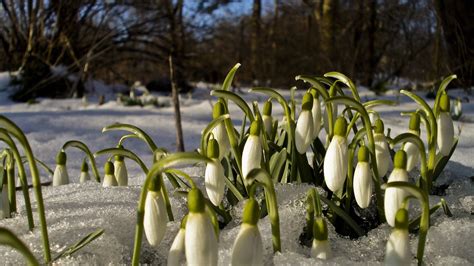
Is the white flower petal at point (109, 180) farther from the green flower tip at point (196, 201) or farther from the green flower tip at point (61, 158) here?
the green flower tip at point (196, 201)

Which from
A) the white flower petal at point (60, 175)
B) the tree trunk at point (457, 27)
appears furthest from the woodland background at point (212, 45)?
the white flower petal at point (60, 175)

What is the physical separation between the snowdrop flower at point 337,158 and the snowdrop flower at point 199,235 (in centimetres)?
31

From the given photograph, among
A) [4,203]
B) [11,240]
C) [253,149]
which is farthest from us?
[4,203]

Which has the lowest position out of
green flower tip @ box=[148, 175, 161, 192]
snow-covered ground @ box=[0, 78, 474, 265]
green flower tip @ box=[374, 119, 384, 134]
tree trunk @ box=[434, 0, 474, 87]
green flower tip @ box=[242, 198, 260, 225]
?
snow-covered ground @ box=[0, 78, 474, 265]

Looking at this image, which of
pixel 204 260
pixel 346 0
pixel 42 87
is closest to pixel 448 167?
pixel 204 260

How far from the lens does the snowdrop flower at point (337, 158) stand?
2.79 ft

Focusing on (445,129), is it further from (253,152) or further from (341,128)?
(253,152)

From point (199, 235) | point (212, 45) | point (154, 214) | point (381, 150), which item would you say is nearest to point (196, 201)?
point (199, 235)

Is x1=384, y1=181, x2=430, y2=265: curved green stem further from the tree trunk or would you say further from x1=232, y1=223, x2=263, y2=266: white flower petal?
the tree trunk

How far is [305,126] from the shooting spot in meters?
0.98

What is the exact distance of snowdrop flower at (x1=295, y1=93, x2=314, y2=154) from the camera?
98 centimetres

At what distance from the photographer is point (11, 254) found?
0.80 meters

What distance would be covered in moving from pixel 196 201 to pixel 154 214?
0.14 m

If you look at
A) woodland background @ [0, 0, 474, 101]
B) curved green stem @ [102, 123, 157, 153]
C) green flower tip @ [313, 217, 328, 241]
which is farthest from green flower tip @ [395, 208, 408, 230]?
woodland background @ [0, 0, 474, 101]
